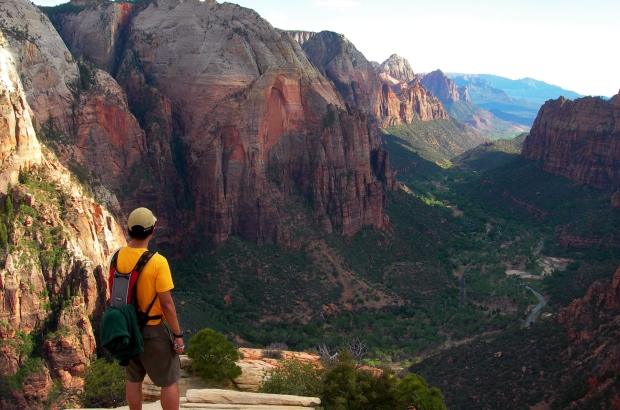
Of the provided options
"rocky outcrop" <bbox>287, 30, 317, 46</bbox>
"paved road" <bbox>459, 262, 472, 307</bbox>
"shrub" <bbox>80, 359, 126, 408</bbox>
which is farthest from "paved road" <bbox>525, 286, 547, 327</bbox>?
"rocky outcrop" <bbox>287, 30, 317, 46</bbox>

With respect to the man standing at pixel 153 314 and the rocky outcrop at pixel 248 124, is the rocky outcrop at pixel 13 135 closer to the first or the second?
the rocky outcrop at pixel 248 124

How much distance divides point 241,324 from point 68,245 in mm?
23691

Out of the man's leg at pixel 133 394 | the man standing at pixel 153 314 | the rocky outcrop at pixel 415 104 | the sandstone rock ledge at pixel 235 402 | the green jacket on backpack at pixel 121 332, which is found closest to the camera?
the green jacket on backpack at pixel 121 332

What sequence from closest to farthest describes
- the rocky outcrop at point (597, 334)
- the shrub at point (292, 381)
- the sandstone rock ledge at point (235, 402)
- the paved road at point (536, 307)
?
1. the sandstone rock ledge at point (235, 402)
2. the shrub at point (292, 381)
3. the rocky outcrop at point (597, 334)
4. the paved road at point (536, 307)

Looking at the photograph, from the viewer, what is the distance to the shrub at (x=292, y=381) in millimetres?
23109

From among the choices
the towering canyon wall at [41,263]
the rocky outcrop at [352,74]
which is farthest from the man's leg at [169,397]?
the rocky outcrop at [352,74]

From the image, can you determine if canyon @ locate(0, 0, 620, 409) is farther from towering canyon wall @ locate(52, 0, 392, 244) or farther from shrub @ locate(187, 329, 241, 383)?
shrub @ locate(187, 329, 241, 383)

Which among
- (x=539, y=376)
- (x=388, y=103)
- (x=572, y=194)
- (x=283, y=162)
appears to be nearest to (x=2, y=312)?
(x=539, y=376)

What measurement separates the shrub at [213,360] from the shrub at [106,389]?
366 cm

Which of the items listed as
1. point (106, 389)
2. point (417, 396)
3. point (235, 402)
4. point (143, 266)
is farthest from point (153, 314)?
point (417, 396)

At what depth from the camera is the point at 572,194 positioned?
106938 millimetres

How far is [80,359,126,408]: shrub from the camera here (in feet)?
81.6

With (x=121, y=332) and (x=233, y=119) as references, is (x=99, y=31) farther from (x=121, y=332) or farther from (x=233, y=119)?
(x=121, y=332)

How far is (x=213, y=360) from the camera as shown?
2381 cm
